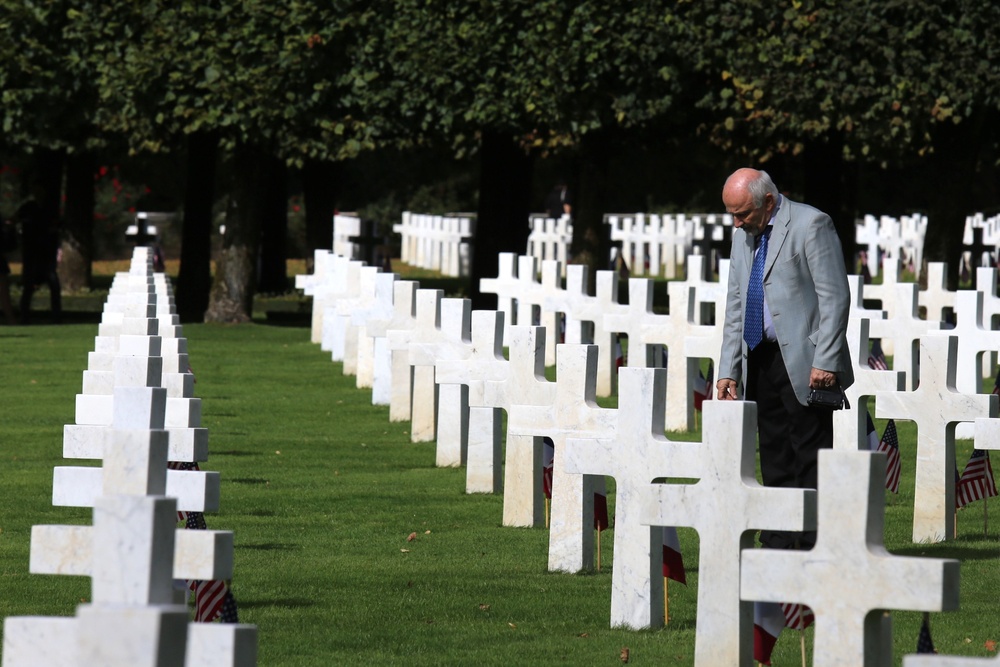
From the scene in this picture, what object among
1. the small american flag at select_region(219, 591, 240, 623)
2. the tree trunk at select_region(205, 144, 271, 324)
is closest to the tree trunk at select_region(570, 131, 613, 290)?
the tree trunk at select_region(205, 144, 271, 324)

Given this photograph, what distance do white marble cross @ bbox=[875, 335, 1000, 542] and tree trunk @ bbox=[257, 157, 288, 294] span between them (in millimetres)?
23853

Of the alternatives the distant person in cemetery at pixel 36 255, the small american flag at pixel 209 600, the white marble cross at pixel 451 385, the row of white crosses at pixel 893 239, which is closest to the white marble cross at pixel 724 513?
the small american flag at pixel 209 600

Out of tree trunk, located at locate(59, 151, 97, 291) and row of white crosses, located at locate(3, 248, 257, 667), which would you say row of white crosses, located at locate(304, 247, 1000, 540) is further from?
tree trunk, located at locate(59, 151, 97, 291)

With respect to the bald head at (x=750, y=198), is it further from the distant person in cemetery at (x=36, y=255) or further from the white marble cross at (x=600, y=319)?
the distant person in cemetery at (x=36, y=255)

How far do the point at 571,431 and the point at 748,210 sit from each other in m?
1.10

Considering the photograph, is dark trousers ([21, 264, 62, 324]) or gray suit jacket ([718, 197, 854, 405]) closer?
gray suit jacket ([718, 197, 854, 405])

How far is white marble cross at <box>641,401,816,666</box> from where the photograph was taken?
18.5 ft

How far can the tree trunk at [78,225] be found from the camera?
33.0 metres

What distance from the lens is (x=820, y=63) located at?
73.0ft

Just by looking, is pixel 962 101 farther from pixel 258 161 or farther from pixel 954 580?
pixel 954 580

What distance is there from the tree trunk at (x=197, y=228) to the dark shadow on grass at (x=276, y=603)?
717 inches

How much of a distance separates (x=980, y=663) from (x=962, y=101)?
62.8 ft

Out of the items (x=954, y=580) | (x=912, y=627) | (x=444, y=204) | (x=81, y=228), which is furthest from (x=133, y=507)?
(x=444, y=204)

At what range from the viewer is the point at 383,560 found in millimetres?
8641
